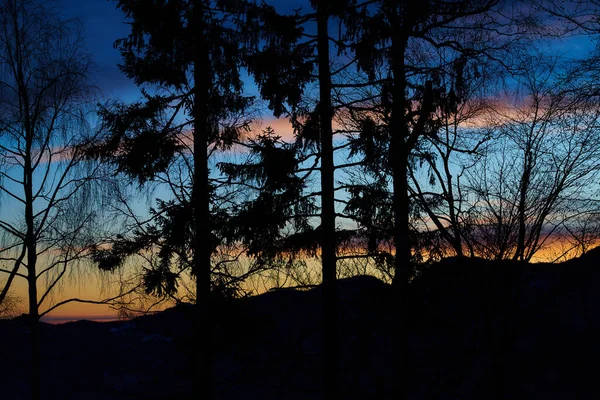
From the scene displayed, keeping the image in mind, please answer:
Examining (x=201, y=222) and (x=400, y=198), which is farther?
(x=201, y=222)

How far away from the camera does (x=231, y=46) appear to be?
13.8m

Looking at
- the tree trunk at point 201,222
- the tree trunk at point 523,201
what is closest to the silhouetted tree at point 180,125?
the tree trunk at point 201,222

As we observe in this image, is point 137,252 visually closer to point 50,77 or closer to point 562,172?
point 50,77

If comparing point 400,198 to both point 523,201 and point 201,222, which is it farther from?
point 523,201

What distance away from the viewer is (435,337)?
18484 millimetres

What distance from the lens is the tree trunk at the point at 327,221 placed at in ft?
44.1

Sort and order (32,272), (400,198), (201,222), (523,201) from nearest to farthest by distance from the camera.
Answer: (400,198), (201,222), (32,272), (523,201)

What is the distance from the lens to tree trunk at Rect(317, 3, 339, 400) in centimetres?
1343

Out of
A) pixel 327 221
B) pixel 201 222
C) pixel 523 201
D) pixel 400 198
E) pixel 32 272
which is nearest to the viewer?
pixel 400 198

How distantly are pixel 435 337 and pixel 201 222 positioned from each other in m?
8.98

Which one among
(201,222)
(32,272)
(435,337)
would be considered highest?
(201,222)

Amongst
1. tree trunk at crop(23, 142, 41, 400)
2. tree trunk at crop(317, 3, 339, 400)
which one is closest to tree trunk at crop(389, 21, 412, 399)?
tree trunk at crop(317, 3, 339, 400)

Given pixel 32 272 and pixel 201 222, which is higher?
pixel 201 222

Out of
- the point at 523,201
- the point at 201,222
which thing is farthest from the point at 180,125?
the point at 523,201
